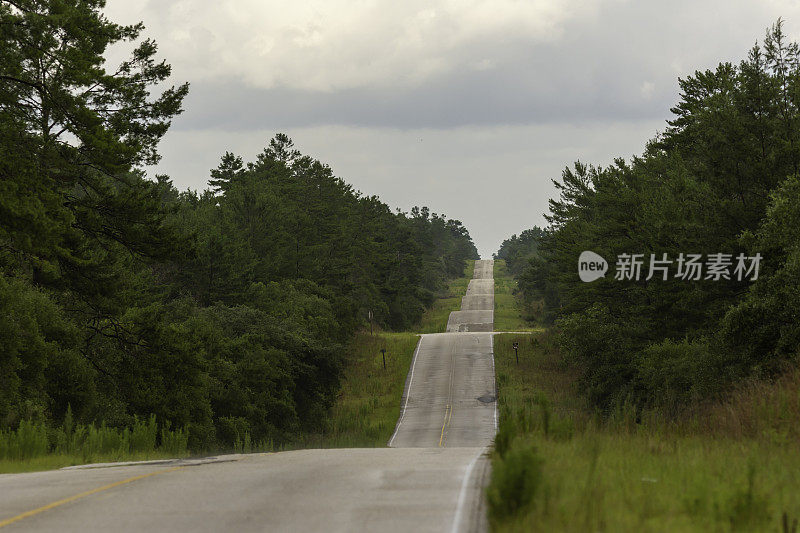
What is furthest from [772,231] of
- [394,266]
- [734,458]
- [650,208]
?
[394,266]

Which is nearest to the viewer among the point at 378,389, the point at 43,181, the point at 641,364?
the point at 43,181

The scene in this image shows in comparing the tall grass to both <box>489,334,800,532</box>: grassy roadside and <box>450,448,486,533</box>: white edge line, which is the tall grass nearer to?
<box>450,448,486,533</box>: white edge line

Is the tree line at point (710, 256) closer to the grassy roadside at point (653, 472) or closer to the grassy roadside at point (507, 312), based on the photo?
the grassy roadside at point (653, 472)

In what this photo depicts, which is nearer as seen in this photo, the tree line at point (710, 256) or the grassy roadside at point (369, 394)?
the tree line at point (710, 256)

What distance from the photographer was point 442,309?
13112 centimetres

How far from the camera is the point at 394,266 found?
104 meters

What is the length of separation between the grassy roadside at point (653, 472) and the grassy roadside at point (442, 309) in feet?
300

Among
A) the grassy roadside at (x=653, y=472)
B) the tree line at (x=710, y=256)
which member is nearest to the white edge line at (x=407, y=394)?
the tree line at (x=710, y=256)

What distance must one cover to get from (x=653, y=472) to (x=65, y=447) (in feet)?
45.5

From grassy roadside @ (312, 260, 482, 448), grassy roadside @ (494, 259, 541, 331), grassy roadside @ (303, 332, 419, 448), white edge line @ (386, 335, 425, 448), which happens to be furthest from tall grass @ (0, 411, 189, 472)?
grassy roadside @ (494, 259, 541, 331)

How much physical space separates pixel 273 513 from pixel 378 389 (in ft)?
177

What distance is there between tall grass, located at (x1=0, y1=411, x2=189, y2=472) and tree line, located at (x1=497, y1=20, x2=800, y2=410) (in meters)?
13.8

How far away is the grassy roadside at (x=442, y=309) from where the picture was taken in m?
110

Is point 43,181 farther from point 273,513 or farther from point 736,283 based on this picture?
point 736,283
